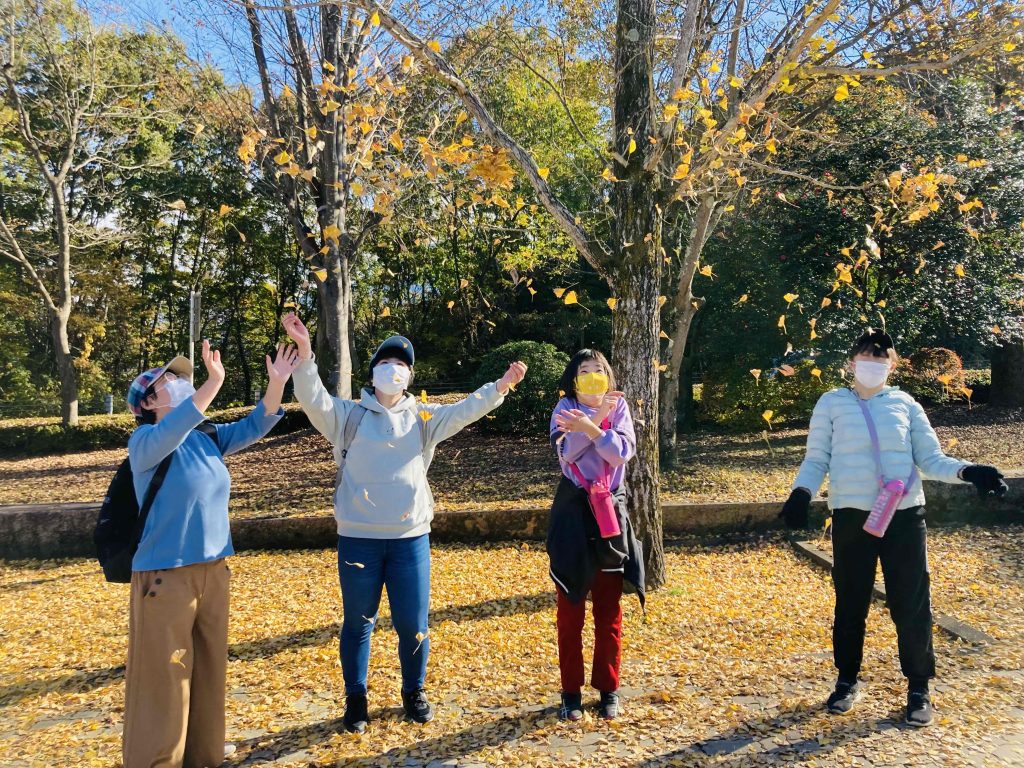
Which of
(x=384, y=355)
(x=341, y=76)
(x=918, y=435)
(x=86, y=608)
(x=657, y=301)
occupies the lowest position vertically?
(x=86, y=608)

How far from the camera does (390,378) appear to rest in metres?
3.36

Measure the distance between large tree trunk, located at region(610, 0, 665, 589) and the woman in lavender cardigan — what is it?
160 centimetres

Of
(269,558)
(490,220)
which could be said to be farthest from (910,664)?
(490,220)

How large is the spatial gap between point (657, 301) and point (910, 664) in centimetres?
271

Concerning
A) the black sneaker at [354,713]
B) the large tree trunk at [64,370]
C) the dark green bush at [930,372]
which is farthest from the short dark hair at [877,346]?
the large tree trunk at [64,370]

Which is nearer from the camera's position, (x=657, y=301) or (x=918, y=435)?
(x=918, y=435)

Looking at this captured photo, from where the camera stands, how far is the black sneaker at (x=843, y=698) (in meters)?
3.29

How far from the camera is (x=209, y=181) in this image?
70.5ft

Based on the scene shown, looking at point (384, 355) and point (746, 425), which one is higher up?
point (384, 355)

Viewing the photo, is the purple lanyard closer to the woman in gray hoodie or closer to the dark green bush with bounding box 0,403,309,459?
the woman in gray hoodie

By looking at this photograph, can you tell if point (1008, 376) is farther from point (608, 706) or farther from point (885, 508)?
point (608, 706)

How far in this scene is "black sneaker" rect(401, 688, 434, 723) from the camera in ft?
11.0

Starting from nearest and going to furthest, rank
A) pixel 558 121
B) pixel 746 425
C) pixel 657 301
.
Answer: pixel 657 301 → pixel 746 425 → pixel 558 121

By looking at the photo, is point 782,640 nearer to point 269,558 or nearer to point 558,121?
point 269,558
